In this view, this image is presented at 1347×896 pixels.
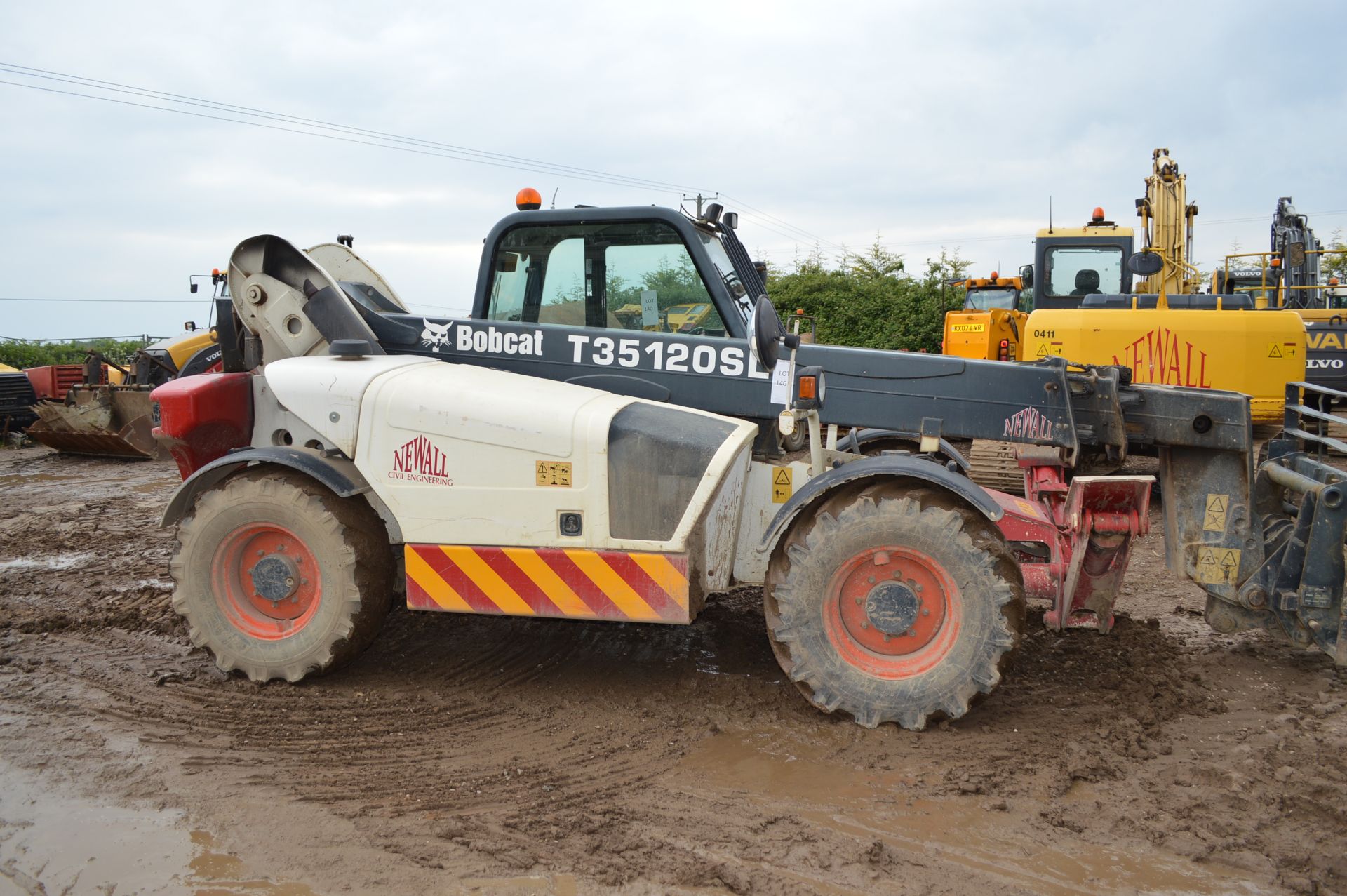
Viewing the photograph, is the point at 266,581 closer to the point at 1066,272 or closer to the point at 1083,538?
the point at 1083,538

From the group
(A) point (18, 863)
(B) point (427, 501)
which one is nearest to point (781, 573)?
(B) point (427, 501)

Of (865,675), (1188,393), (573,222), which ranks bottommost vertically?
(865,675)

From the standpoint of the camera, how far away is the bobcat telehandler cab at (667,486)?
14.2ft

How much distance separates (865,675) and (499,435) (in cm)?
192

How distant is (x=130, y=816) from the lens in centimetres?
369

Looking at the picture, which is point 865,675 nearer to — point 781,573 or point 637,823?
point 781,573

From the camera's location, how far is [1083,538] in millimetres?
4770

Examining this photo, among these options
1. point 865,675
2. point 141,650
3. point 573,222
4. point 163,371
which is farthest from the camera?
point 163,371

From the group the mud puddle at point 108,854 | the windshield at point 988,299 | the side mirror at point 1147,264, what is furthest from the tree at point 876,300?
the mud puddle at point 108,854

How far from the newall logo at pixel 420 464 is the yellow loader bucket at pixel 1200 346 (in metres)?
5.57

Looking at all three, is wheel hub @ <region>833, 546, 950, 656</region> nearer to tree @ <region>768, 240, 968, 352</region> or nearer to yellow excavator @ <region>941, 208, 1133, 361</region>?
yellow excavator @ <region>941, 208, 1133, 361</region>

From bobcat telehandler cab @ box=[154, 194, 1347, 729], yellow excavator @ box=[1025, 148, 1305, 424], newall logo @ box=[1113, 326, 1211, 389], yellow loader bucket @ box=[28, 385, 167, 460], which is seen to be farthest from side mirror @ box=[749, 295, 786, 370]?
yellow loader bucket @ box=[28, 385, 167, 460]

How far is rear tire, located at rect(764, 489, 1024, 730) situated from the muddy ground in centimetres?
18

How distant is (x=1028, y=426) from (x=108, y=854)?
4.21 meters
